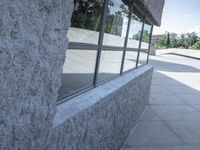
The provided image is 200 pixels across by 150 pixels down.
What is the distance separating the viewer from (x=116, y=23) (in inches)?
161

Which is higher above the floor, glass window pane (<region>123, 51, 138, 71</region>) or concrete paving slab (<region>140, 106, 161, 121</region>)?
glass window pane (<region>123, 51, 138, 71</region>)

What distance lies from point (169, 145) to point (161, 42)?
78.4m

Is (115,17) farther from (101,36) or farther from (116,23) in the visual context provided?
(101,36)

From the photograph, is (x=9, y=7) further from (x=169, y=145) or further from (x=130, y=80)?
(x=169, y=145)

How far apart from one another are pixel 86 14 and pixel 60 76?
3.16 feet

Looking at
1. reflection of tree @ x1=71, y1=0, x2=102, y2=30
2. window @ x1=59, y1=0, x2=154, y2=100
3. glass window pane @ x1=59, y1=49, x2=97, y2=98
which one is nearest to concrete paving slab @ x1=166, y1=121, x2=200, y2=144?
window @ x1=59, y1=0, x2=154, y2=100

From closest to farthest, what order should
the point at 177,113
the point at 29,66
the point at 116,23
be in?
the point at 29,66 < the point at 116,23 < the point at 177,113

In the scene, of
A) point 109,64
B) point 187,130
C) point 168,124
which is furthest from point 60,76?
point 168,124

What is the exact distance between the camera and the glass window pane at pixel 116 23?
3.58 meters

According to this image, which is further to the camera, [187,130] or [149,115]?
[149,115]

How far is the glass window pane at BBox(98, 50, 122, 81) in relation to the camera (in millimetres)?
3643

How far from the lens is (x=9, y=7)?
4.33ft

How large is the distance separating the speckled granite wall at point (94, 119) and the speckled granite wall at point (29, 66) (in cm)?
28

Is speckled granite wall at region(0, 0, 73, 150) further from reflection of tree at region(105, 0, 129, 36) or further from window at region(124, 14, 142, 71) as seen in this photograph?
window at region(124, 14, 142, 71)
